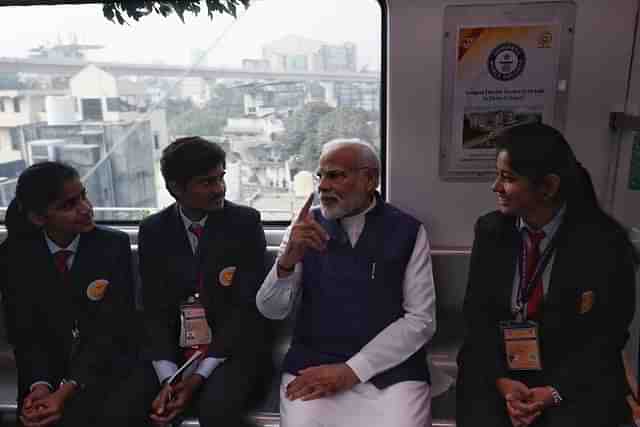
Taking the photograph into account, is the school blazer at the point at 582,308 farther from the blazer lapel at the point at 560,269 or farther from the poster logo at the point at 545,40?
the poster logo at the point at 545,40

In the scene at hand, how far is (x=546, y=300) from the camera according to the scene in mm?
2033

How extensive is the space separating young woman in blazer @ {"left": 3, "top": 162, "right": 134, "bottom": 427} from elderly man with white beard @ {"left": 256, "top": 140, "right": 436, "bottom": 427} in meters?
0.70

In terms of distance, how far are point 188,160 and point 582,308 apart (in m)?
1.67

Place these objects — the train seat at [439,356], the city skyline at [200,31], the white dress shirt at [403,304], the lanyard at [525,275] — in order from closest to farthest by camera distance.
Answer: the lanyard at [525,275] → the white dress shirt at [403,304] → the train seat at [439,356] → the city skyline at [200,31]

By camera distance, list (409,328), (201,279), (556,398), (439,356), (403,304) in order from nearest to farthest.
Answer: (556,398) < (409,328) < (403,304) < (201,279) < (439,356)

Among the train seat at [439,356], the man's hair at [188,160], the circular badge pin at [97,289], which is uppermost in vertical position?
the man's hair at [188,160]

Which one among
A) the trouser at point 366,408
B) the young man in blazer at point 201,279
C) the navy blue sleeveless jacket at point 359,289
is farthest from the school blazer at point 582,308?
the young man in blazer at point 201,279

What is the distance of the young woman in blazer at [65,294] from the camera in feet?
7.49

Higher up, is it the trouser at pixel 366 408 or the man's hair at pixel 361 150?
the man's hair at pixel 361 150

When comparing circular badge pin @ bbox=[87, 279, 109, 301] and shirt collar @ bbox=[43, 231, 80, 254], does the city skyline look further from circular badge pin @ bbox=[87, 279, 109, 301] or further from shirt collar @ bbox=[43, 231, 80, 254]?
circular badge pin @ bbox=[87, 279, 109, 301]

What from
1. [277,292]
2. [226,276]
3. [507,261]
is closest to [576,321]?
[507,261]

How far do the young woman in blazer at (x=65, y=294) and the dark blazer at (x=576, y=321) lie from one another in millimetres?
1525

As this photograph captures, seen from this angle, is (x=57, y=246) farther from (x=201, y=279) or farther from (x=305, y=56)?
(x=305, y=56)

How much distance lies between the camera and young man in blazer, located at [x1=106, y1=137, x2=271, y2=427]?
7.63 feet
